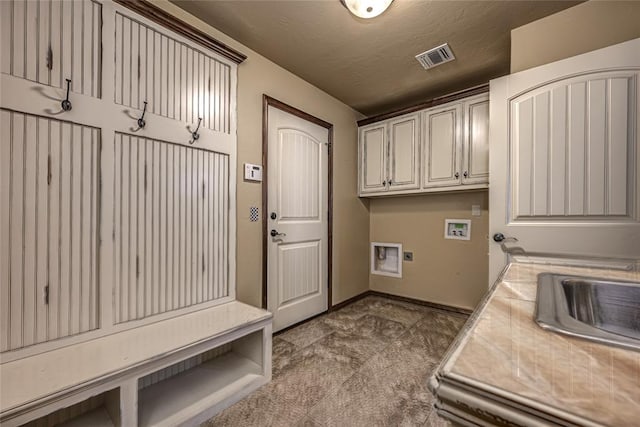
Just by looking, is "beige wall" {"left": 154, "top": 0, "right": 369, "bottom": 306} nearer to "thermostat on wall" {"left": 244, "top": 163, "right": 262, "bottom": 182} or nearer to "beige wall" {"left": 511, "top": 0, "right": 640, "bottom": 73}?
"thermostat on wall" {"left": 244, "top": 163, "right": 262, "bottom": 182}

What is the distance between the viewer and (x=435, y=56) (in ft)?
6.87

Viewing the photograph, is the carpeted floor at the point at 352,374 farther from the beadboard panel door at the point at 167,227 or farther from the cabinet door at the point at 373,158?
the cabinet door at the point at 373,158

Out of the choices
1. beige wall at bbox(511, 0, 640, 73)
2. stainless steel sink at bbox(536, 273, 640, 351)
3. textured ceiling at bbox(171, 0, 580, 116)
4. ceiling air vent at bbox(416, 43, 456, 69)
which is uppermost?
textured ceiling at bbox(171, 0, 580, 116)

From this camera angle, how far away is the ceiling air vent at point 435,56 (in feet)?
6.58

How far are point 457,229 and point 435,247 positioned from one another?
0.30m

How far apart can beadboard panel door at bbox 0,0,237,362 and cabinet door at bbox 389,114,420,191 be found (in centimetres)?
177

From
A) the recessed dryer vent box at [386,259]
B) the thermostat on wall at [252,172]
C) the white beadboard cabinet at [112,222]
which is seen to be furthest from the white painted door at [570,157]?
the white beadboard cabinet at [112,222]

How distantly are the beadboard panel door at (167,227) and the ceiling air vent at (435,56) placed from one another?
1740mm

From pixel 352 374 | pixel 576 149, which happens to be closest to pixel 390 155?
pixel 576 149

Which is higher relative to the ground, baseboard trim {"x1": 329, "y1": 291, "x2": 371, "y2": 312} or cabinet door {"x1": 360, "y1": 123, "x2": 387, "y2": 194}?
cabinet door {"x1": 360, "y1": 123, "x2": 387, "y2": 194}

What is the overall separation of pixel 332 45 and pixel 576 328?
213 cm

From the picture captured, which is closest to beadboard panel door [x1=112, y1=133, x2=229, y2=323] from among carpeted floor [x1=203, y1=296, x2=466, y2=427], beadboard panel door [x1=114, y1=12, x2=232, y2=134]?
beadboard panel door [x1=114, y1=12, x2=232, y2=134]

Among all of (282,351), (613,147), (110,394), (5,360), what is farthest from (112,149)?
(613,147)

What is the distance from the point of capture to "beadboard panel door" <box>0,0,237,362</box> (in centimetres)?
114
